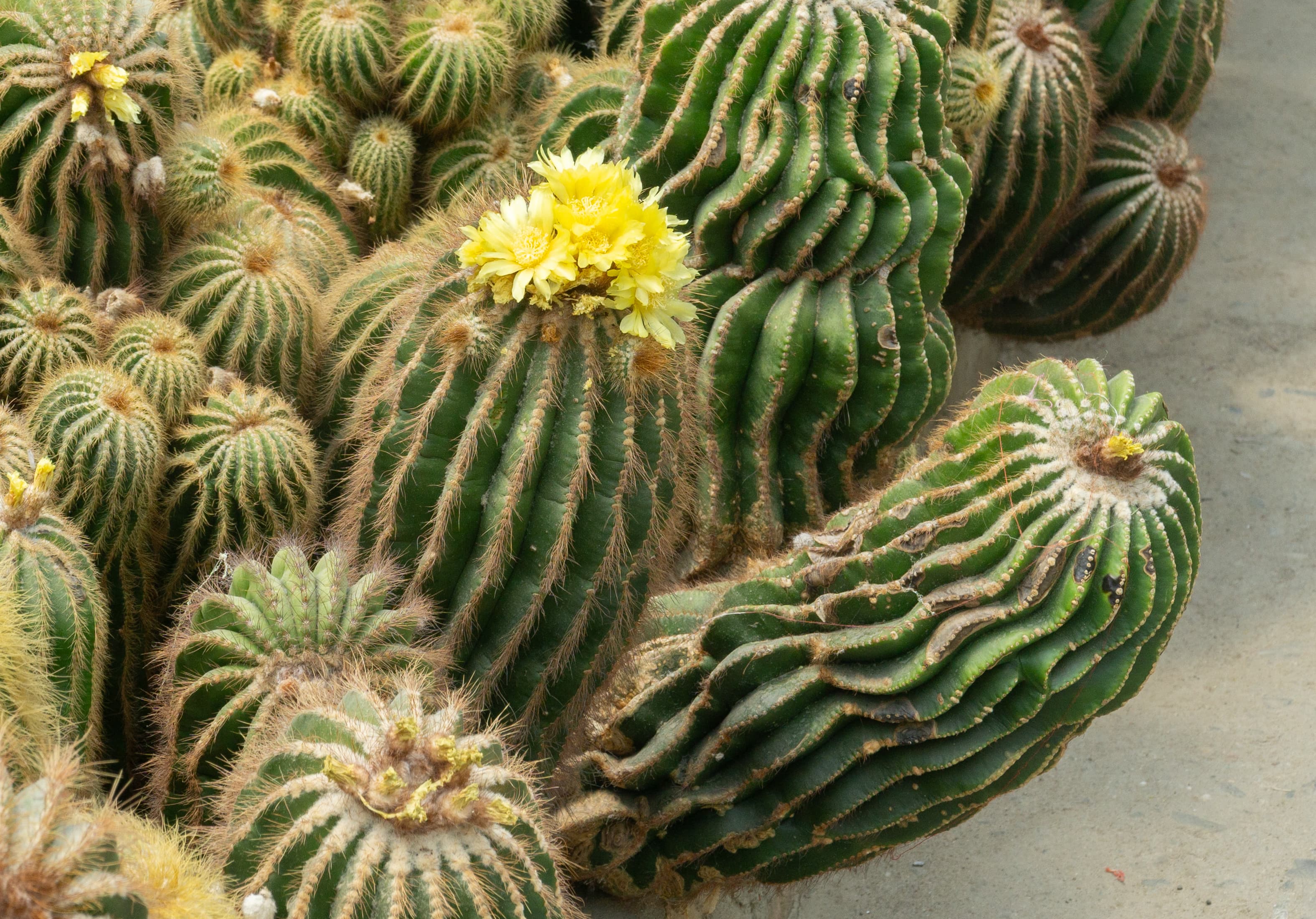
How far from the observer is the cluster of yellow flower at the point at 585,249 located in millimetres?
2213

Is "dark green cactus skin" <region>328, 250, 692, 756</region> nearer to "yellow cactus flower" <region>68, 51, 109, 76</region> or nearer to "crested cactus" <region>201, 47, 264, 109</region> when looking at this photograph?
"yellow cactus flower" <region>68, 51, 109, 76</region>

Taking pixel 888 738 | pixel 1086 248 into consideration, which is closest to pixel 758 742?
pixel 888 738

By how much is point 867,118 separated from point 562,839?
65.6 inches

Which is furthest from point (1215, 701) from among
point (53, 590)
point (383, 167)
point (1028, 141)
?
point (53, 590)

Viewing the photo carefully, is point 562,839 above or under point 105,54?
under

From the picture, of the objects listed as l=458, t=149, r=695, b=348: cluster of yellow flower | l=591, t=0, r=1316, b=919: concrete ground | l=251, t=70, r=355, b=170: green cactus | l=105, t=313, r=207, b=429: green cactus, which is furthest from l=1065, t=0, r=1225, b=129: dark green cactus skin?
l=105, t=313, r=207, b=429: green cactus

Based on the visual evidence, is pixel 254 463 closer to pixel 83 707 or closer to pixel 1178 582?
pixel 83 707

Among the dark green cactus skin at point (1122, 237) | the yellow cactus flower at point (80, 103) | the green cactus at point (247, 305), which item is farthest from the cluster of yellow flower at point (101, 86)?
the dark green cactus skin at point (1122, 237)

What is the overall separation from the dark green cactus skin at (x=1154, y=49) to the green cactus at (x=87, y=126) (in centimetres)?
300

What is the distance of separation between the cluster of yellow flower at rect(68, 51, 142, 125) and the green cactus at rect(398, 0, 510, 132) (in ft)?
3.46

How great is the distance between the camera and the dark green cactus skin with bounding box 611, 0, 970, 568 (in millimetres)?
2961

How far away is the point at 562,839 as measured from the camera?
8.97 feet

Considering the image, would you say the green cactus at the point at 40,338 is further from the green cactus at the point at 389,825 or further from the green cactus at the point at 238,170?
the green cactus at the point at 389,825

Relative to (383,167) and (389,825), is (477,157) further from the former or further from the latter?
(389,825)
